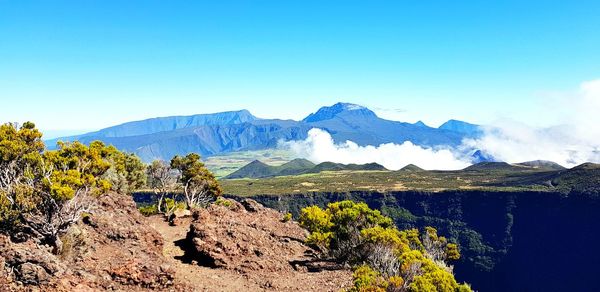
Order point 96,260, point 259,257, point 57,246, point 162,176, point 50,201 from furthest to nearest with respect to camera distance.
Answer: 1. point 162,176
2. point 259,257
3. point 96,260
4. point 50,201
5. point 57,246

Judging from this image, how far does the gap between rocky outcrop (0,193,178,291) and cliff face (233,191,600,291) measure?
564 feet

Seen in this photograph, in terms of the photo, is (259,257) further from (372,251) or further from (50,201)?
(50,201)

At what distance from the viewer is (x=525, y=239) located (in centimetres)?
18975

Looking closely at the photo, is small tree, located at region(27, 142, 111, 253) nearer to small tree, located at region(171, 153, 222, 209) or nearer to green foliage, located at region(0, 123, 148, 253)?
green foliage, located at region(0, 123, 148, 253)

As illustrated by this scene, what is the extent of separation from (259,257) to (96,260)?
12.3m

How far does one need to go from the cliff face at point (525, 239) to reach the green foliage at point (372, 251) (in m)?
146

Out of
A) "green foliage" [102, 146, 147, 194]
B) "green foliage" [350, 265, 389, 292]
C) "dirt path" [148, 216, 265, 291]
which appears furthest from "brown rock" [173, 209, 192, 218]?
"green foliage" [350, 265, 389, 292]

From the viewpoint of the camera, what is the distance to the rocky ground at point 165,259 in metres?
17.7

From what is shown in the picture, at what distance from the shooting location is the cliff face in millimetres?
172250

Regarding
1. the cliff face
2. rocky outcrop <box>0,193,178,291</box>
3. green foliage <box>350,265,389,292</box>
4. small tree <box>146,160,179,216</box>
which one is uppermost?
small tree <box>146,160,179,216</box>

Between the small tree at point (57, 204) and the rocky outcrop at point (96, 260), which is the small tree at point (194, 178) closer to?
the rocky outcrop at point (96, 260)

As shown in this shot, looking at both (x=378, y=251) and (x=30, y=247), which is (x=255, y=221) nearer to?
(x=378, y=251)

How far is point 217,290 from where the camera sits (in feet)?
79.0

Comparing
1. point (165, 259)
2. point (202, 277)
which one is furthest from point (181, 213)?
point (202, 277)
